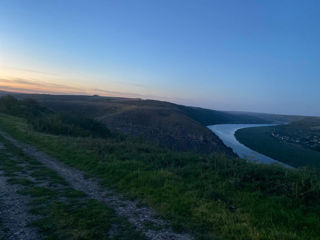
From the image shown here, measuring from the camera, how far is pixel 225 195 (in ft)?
22.6

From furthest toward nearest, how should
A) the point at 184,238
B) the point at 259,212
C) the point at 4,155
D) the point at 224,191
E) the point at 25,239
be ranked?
the point at 4,155
the point at 224,191
the point at 259,212
the point at 184,238
the point at 25,239

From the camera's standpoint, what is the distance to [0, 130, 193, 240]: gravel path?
15.9ft

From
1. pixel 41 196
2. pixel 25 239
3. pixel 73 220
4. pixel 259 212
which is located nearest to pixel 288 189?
pixel 259 212

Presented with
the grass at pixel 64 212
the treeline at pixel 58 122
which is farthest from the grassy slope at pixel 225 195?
the treeline at pixel 58 122

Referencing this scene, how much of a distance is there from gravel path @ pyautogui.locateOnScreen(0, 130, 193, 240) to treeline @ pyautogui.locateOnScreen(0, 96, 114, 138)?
15.8 m

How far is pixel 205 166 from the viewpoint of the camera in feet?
32.9

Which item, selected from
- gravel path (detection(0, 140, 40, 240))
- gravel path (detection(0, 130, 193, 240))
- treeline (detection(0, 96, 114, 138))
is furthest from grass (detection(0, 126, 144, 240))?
treeline (detection(0, 96, 114, 138))

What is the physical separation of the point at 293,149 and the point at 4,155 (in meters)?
61.4

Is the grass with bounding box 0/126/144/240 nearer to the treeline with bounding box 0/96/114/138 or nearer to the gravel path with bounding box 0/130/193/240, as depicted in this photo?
the gravel path with bounding box 0/130/193/240

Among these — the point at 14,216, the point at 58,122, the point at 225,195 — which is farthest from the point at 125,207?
the point at 58,122

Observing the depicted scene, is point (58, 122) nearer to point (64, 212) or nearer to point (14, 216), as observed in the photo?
point (14, 216)

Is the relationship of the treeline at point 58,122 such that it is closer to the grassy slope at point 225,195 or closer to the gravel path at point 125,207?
the gravel path at point 125,207

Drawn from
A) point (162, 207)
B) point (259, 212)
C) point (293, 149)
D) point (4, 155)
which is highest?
point (259, 212)

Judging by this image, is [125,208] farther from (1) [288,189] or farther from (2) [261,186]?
(1) [288,189]
